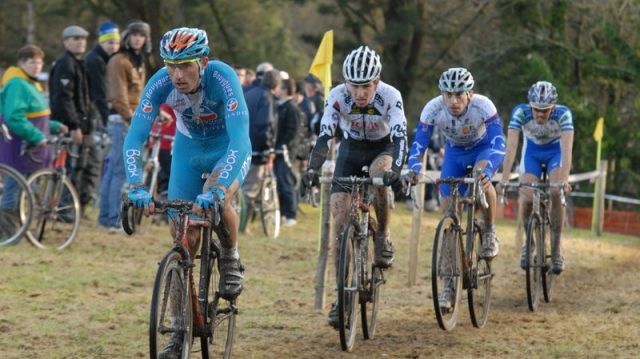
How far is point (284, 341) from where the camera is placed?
8914mm

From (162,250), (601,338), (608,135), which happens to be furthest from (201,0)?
(601,338)

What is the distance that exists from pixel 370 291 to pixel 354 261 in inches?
15.0

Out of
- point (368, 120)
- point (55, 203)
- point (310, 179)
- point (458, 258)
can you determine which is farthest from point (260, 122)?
point (310, 179)

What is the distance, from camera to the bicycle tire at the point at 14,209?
1196cm

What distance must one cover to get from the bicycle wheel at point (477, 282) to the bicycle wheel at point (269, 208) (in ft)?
18.9

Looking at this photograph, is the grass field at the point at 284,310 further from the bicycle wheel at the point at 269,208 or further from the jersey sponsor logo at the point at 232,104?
the jersey sponsor logo at the point at 232,104

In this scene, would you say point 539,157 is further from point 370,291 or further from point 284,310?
point 370,291

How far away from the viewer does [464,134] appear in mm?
10484

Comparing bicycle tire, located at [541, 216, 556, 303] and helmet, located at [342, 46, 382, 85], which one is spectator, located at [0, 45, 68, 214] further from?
bicycle tire, located at [541, 216, 556, 303]

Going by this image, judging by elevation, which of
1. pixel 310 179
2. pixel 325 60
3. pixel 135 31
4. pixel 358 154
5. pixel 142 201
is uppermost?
pixel 135 31

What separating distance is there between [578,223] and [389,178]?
18116 mm

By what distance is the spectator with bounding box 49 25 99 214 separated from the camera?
1358 cm

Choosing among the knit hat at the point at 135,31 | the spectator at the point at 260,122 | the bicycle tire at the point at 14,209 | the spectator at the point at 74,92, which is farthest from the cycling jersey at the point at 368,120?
the spectator at the point at 260,122

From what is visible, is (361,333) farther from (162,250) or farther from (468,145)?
(162,250)
